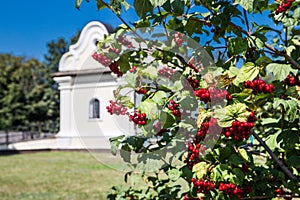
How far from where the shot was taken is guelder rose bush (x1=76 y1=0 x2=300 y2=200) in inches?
46.9

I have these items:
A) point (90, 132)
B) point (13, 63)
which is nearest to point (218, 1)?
point (90, 132)

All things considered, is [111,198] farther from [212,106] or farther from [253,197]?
[212,106]

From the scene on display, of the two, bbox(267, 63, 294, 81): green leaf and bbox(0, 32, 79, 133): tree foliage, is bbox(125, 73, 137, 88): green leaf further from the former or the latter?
bbox(0, 32, 79, 133): tree foliage

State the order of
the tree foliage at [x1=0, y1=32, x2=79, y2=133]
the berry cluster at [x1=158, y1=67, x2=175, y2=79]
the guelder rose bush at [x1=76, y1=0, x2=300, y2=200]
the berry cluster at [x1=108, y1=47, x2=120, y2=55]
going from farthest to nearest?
the tree foliage at [x1=0, y1=32, x2=79, y2=133] < the berry cluster at [x1=158, y1=67, x2=175, y2=79] < the berry cluster at [x1=108, y1=47, x2=120, y2=55] < the guelder rose bush at [x1=76, y1=0, x2=300, y2=200]

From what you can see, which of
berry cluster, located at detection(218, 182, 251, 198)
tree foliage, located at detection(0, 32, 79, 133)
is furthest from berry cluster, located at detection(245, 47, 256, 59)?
tree foliage, located at detection(0, 32, 79, 133)

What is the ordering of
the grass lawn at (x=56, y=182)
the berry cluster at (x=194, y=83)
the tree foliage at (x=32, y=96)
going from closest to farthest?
the berry cluster at (x=194, y=83) → the grass lawn at (x=56, y=182) → the tree foliage at (x=32, y=96)

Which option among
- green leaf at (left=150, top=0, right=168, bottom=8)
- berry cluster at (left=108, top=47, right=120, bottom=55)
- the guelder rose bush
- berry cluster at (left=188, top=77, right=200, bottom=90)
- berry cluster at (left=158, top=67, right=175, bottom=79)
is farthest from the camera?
berry cluster at (left=158, top=67, right=175, bottom=79)

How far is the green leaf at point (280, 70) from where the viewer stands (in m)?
1.20

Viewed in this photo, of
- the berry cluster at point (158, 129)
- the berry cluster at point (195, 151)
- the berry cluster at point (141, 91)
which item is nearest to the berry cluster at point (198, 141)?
the berry cluster at point (195, 151)

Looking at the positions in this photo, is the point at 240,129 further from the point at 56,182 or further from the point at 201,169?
the point at 56,182

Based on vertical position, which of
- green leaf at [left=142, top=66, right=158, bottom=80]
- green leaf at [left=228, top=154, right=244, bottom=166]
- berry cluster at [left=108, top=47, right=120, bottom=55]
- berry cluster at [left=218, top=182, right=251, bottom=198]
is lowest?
berry cluster at [left=218, top=182, right=251, bottom=198]

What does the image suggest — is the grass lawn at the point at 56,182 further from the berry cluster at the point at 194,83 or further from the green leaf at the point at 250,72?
the green leaf at the point at 250,72

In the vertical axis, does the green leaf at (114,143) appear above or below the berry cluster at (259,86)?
below

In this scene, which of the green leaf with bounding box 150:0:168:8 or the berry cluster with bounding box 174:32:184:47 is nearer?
the green leaf with bounding box 150:0:168:8
